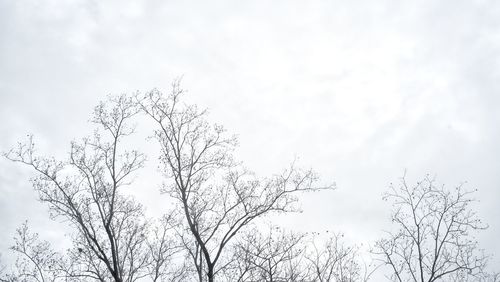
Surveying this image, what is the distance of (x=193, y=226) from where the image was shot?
43.2ft

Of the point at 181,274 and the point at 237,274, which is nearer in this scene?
the point at 237,274

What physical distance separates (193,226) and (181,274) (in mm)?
9034

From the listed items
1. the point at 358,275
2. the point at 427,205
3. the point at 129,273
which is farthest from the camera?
the point at 129,273

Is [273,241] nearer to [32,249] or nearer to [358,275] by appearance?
[358,275]

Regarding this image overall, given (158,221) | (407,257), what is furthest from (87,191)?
(407,257)

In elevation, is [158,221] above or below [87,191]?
above

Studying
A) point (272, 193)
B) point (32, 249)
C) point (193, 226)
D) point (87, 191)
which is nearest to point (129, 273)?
point (32, 249)

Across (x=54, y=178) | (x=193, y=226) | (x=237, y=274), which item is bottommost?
(x=237, y=274)

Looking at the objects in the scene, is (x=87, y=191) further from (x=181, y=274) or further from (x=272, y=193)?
(x=181, y=274)

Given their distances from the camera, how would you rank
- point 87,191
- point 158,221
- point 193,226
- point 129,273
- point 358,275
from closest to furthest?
point 193,226, point 87,191, point 358,275, point 129,273, point 158,221

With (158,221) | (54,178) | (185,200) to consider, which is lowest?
(185,200)

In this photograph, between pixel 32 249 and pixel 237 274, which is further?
pixel 32 249

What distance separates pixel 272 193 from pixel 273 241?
220cm

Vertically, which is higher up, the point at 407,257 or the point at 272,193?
the point at 272,193
